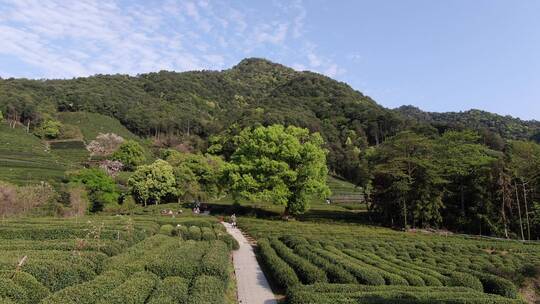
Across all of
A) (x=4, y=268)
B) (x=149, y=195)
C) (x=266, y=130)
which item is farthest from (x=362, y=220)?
(x=4, y=268)

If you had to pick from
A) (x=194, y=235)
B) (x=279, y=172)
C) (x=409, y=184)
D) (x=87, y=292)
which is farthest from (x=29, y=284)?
(x=409, y=184)

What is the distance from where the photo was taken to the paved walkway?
17.6 meters

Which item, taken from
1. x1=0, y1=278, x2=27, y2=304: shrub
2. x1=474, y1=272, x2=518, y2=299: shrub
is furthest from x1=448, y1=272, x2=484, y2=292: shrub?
x1=0, y1=278, x2=27, y2=304: shrub

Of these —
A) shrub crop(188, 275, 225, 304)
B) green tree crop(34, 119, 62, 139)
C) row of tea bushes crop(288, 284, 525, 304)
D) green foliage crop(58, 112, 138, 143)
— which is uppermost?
green foliage crop(58, 112, 138, 143)

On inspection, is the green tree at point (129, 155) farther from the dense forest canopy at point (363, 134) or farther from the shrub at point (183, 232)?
the shrub at point (183, 232)

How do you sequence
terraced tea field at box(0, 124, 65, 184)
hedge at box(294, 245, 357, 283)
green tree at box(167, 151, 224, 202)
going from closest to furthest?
hedge at box(294, 245, 357, 283) < terraced tea field at box(0, 124, 65, 184) < green tree at box(167, 151, 224, 202)

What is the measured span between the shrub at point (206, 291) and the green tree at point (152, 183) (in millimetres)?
49085

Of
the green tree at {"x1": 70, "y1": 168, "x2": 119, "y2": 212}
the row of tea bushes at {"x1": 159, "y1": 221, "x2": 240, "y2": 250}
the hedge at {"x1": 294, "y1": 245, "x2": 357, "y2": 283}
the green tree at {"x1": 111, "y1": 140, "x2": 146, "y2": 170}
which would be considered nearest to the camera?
the hedge at {"x1": 294, "y1": 245, "x2": 357, "y2": 283}

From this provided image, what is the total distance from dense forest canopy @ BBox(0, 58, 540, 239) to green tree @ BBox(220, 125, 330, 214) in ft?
25.3

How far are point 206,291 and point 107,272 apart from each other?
13.0 feet

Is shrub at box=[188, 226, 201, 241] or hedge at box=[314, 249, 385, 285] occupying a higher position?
shrub at box=[188, 226, 201, 241]

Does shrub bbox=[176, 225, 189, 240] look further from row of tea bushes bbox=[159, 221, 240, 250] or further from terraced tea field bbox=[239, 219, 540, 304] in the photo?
terraced tea field bbox=[239, 219, 540, 304]

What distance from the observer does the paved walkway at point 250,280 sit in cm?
1764

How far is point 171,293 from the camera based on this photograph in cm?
1311
